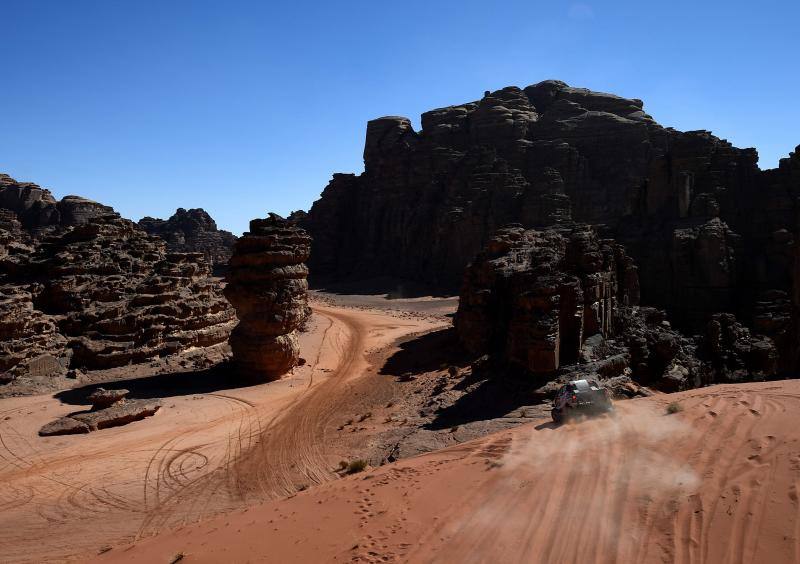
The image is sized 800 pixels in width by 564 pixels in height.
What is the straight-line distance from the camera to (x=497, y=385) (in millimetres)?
17562

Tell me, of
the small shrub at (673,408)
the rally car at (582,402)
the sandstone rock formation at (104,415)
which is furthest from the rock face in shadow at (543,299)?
the sandstone rock formation at (104,415)

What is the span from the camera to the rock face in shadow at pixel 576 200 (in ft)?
90.4

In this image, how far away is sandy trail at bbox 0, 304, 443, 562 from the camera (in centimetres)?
1158

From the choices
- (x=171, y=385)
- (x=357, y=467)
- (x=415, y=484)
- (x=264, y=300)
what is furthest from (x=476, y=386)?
(x=171, y=385)

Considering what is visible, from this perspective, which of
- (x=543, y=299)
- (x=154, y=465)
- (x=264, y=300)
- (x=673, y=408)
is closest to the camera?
(x=673, y=408)

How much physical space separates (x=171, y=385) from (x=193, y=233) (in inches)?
2887

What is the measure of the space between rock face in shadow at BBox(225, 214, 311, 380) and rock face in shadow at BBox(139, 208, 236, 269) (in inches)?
2305

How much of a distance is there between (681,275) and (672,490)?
23.6 meters

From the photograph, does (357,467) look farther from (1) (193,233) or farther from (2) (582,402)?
(1) (193,233)

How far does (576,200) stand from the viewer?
59.8 metres

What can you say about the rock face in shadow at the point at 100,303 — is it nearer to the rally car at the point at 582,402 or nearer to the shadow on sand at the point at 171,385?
the shadow on sand at the point at 171,385

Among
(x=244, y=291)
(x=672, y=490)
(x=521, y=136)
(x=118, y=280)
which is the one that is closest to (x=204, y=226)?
(x=521, y=136)

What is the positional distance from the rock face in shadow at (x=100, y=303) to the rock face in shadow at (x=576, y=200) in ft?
77.3

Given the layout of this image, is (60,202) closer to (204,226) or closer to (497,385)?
(204,226)
